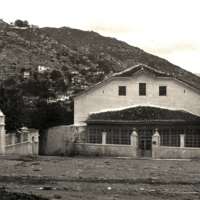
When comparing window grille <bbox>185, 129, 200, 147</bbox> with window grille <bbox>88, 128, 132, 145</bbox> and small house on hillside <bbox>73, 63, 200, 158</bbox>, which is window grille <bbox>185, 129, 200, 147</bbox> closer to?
small house on hillside <bbox>73, 63, 200, 158</bbox>

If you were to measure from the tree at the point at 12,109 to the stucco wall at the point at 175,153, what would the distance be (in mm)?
9465

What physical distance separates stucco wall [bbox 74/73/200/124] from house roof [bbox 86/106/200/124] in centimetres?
80

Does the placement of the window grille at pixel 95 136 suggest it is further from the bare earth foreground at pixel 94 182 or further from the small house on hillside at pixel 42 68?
the small house on hillside at pixel 42 68

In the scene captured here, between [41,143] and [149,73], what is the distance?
42.2ft

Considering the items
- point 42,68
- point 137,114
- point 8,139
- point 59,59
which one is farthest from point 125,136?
point 59,59

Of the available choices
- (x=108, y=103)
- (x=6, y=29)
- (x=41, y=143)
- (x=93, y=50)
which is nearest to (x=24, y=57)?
(x=6, y=29)

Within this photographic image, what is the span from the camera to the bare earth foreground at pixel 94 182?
11.5m

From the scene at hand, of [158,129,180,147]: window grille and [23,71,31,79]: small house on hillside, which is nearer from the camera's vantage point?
[158,129,180,147]: window grille

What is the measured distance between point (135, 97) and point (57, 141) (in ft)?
26.0

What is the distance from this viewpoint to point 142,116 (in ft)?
100

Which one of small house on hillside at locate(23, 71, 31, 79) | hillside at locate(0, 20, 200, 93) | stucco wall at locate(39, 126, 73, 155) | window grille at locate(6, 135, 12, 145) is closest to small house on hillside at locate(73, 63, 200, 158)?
stucco wall at locate(39, 126, 73, 155)

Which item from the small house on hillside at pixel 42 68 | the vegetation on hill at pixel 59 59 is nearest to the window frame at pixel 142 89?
the vegetation on hill at pixel 59 59

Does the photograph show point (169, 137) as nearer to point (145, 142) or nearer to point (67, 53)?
point (145, 142)

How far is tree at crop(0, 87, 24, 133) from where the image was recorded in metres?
27.0
